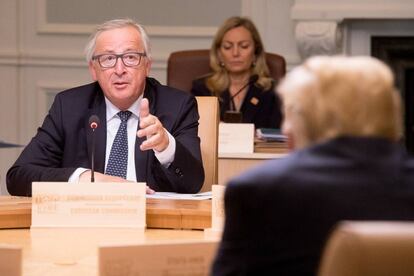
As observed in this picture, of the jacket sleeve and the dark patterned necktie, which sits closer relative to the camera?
the jacket sleeve

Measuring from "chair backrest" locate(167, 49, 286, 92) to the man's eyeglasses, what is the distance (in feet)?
7.98

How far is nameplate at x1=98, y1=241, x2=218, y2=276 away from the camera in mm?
2098

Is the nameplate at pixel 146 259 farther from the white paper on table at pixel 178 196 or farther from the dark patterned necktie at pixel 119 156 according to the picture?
the dark patterned necktie at pixel 119 156

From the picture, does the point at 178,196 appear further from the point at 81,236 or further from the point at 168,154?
the point at 81,236

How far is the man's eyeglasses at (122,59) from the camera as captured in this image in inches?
156

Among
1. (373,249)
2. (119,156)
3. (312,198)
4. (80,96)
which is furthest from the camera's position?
(80,96)

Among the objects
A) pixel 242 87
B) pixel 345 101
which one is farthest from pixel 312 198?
pixel 242 87

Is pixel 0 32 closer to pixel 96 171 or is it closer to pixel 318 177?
pixel 96 171

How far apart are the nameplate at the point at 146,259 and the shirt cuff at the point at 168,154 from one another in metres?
1.56

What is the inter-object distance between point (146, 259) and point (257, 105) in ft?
14.1

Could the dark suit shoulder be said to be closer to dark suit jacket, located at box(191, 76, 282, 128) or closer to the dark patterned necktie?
the dark patterned necktie

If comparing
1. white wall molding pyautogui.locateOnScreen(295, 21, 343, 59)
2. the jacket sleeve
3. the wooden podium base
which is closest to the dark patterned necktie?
the jacket sleeve

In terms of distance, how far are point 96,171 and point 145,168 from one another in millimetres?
177

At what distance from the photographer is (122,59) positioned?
3963mm
